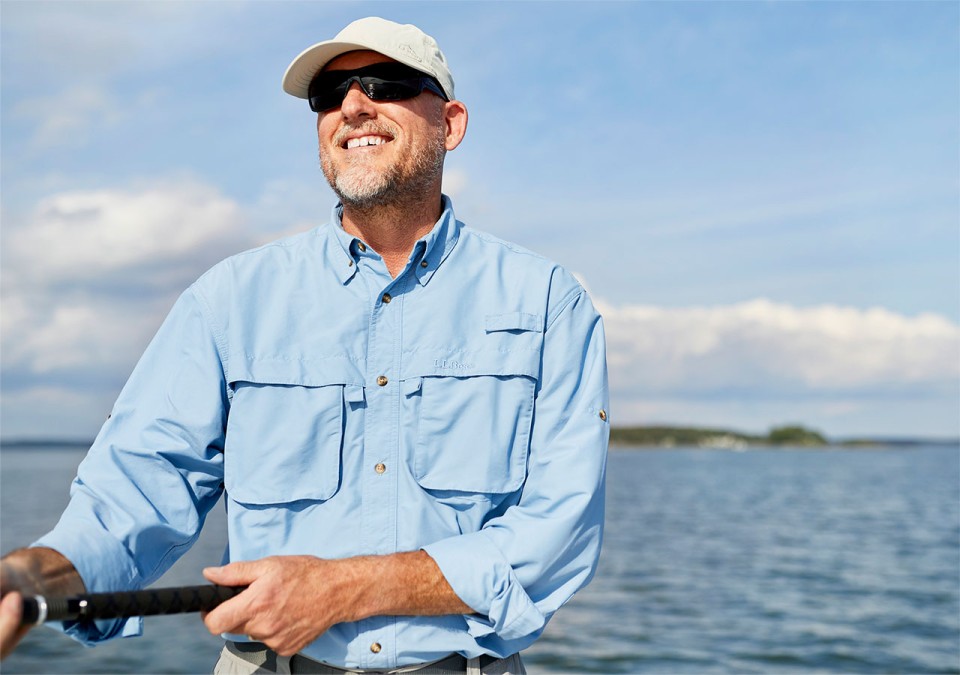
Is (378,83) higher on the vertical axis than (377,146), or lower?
higher

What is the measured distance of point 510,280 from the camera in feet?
9.64

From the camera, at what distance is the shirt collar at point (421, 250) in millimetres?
2906

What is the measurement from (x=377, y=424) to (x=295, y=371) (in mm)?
287

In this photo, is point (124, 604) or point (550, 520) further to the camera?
point (550, 520)

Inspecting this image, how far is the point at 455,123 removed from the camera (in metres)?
3.24

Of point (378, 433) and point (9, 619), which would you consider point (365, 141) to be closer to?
point (378, 433)

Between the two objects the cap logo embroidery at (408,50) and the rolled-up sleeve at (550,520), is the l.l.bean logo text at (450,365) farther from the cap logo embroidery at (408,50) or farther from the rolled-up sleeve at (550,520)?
the cap logo embroidery at (408,50)

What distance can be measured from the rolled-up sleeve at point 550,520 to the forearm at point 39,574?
87 cm

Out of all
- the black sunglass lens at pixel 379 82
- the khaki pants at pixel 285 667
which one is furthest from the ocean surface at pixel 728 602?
the black sunglass lens at pixel 379 82

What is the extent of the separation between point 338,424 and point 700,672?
11.9 metres

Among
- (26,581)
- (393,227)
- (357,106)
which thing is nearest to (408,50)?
(357,106)

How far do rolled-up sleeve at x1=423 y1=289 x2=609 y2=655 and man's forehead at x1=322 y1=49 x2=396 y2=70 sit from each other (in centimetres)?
97

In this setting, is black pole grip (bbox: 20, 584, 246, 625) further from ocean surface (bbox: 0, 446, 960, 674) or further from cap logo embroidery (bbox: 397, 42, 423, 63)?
ocean surface (bbox: 0, 446, 960, 674)

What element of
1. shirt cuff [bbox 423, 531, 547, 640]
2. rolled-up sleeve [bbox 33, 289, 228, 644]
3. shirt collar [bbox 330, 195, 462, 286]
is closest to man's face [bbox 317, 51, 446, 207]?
shirt collar [bbox 330, 195, 462, 286]
